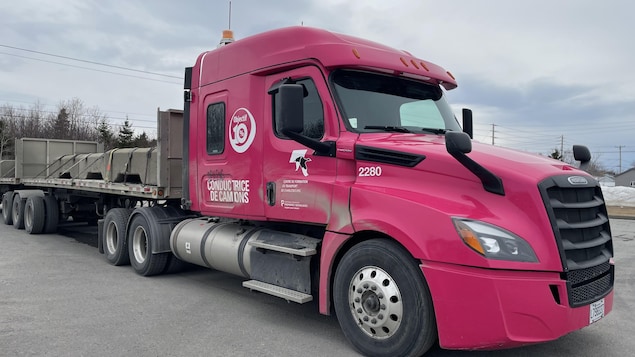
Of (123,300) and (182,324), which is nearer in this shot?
(182,324)

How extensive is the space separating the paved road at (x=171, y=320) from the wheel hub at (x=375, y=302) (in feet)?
1.36

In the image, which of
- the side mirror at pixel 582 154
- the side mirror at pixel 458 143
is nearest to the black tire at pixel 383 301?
the side mirror at pixel 458 143

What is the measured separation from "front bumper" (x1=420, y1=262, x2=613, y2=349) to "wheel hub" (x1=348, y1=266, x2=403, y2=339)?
0.43 meters

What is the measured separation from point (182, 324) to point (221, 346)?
851mm

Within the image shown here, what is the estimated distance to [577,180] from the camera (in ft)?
12.7

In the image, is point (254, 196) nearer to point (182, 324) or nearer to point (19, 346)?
point (182, 324)

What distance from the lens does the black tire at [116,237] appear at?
809 centimetres

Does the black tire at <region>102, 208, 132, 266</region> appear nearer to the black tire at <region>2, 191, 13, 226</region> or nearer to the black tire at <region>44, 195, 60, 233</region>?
the black tire at <region>44, 195, 60, 233</region>

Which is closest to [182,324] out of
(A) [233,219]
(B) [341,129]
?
(A) [233,219]

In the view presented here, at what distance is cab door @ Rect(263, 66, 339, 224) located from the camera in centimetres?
460

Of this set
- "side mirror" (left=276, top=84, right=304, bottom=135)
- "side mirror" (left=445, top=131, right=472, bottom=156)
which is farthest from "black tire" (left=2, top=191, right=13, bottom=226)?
"side mirror" (left=445, top=131, right=472, bottom=156)

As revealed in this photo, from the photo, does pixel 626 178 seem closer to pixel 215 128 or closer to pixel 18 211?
pixel 18 211

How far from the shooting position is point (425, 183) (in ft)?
12.8

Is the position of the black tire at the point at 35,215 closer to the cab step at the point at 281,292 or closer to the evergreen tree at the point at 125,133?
the cab step at the point at 281,292
